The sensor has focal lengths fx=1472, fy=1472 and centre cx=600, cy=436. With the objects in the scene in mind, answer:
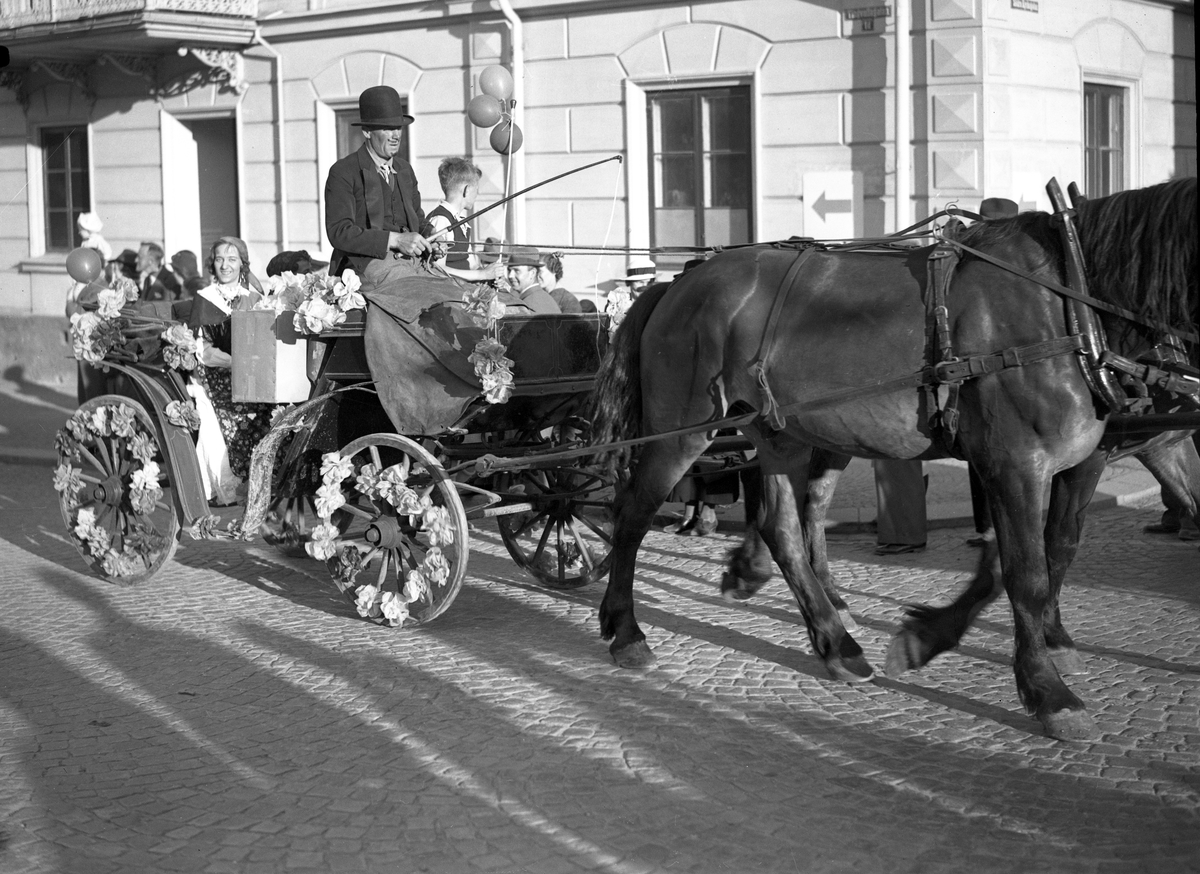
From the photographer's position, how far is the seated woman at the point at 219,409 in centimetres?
757

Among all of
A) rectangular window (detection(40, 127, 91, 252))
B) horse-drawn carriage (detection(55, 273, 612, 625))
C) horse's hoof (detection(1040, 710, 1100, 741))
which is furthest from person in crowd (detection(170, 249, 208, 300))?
horse's hoof (detection(1040, 710, 1100, 741))

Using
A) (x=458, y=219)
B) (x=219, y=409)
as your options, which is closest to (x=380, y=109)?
(x=458, y=219)

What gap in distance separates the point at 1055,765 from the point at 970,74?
9348 millimetres

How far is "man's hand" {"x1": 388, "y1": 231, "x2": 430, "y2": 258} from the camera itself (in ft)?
22.2

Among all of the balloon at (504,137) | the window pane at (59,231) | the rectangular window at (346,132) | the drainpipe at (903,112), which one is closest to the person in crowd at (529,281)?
the balloon at (504,137)

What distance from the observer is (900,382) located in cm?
508

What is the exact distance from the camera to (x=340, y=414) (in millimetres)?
7027

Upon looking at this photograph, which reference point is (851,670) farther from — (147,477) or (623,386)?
(147,477)

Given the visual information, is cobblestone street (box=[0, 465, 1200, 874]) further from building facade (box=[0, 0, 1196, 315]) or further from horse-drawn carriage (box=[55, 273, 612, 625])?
building facade (box=[0, 0, 1196, 315])

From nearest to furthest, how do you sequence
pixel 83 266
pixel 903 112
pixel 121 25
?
1. pixel 83 266
2. pixel 903 112
3. pixel 121 25

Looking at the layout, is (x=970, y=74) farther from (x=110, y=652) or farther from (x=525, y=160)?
(x=110, y=652)

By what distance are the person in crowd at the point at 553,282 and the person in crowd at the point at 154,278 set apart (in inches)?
205

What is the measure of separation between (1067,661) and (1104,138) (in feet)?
34.9

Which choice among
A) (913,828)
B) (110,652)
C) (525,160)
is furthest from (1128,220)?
(525,160)
